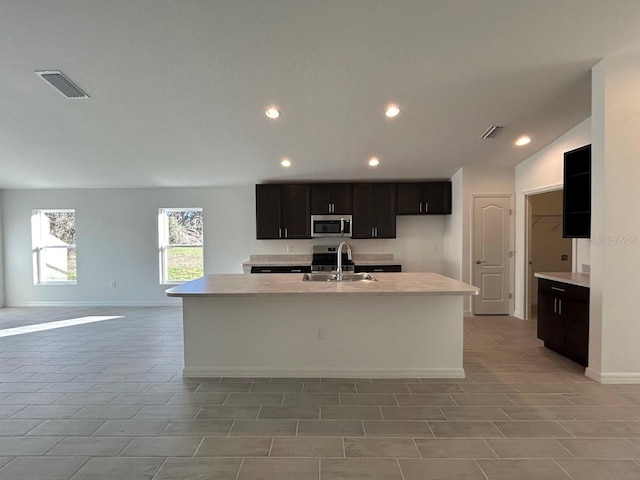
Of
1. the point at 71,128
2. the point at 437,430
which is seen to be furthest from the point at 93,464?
the point at 71,128

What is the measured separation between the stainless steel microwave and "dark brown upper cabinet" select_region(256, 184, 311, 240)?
114 millimetres

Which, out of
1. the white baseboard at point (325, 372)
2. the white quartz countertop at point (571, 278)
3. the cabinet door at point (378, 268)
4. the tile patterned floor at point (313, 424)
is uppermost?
the white quartz countertop at point (571, 278)

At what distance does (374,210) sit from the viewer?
562 centimetres

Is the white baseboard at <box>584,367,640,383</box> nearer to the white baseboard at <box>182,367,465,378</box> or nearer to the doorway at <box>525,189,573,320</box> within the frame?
the white baseboard at <box>182,367,465,378</box>

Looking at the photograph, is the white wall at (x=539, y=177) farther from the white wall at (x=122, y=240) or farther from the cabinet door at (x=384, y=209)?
the white wall at (x=122, y=240)

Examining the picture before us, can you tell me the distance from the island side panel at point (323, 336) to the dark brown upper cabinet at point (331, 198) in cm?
271

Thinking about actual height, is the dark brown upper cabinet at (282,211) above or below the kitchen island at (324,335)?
above

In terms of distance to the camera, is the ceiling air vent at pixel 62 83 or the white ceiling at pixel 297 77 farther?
the ceiling air vent at pixel 62 83

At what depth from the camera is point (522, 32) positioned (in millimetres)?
2527

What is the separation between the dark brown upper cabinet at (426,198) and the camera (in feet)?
18.3

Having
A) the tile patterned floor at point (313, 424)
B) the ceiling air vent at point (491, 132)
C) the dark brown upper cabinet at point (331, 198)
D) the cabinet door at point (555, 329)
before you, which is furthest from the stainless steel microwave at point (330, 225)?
the cabinet door at point (555, 329)

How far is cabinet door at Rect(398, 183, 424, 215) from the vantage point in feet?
18.3

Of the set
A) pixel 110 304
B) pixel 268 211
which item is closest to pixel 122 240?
pixel 110 304

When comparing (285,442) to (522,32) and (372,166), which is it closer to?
(522,32)
